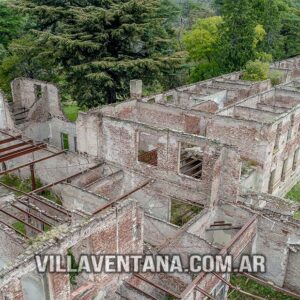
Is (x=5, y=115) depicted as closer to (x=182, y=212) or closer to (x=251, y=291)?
(x=182, y=212)

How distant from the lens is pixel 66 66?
27328 millimetres

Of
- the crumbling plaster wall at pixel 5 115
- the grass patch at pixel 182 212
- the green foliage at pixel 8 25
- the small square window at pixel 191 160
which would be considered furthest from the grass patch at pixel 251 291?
the green foliage at pixel 8 25

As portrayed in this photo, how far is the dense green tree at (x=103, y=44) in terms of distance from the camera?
82.8 feet

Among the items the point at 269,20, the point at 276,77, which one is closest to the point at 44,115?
the point at 276,77

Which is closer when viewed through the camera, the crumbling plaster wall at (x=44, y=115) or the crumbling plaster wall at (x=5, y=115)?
the crumbling plaster wall at (x=5, y=115)

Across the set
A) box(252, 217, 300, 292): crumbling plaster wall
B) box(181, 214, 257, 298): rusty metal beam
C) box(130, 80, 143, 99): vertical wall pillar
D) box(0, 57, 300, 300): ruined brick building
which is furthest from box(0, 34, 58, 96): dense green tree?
box(252, 217, 300, 292): crumbling plaster wall

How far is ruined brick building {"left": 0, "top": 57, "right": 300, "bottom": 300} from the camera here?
10.9 meters

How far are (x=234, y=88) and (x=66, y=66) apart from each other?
1260 cm

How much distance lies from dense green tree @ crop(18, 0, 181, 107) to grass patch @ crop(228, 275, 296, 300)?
604 inches

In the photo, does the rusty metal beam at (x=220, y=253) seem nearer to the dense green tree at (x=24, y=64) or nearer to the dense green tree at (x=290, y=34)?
the dense green tree at (x=24, y=64)

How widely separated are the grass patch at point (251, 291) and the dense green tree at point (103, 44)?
50.3ft

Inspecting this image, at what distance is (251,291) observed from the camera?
14.2 metres

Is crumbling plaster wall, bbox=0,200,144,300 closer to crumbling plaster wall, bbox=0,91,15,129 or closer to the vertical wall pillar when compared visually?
the vertical wall pillar

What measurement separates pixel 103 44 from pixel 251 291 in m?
18.5
